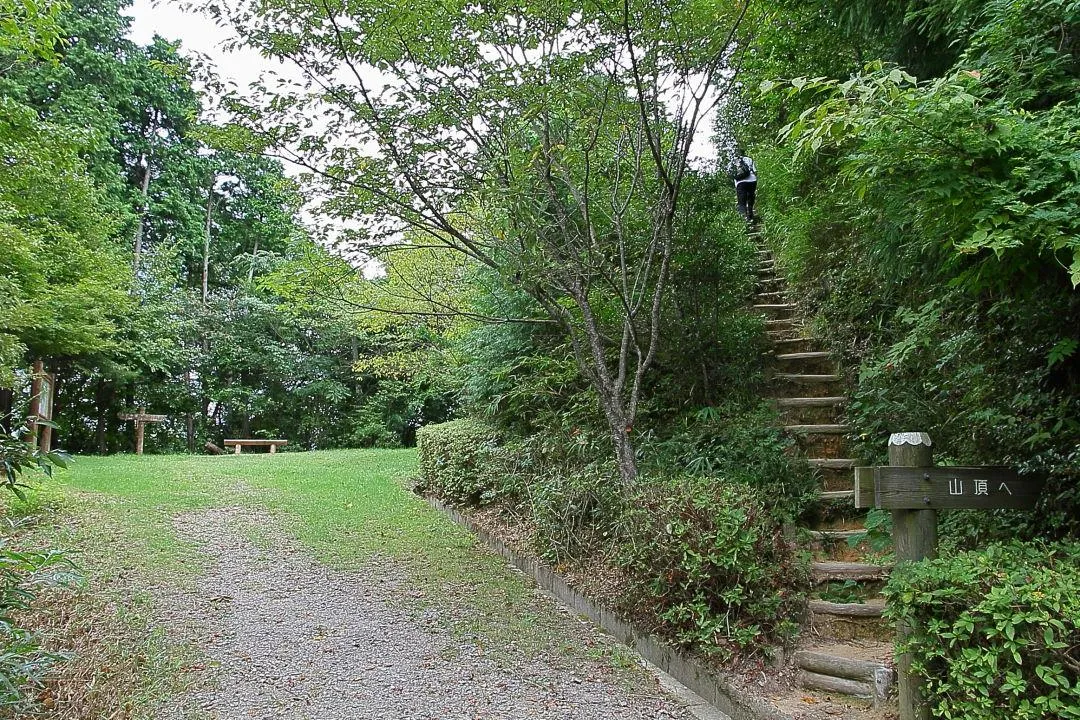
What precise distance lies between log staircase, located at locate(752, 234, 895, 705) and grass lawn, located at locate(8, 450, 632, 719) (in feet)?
3.57

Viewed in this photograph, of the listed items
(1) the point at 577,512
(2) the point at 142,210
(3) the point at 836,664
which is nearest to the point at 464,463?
(1) the point at 577,512

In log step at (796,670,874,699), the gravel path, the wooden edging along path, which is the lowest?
the gravel path

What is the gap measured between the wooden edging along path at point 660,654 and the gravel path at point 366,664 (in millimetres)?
117

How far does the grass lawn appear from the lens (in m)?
3.80

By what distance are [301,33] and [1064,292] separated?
4507 millimetres

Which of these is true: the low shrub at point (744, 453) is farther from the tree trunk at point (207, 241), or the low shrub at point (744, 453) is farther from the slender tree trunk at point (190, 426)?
the tree trunk at point (207, 241)

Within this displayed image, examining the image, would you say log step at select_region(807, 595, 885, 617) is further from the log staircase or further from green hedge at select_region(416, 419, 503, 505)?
green hedge at select_region(416, 419, 503, 505)

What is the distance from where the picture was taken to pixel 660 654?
3.42 metres

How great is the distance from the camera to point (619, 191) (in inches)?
209

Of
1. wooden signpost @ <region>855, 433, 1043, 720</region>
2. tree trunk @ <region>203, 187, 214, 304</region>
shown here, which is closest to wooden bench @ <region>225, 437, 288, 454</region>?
tree trunk @ <region>203, 187, 214, 304</region>

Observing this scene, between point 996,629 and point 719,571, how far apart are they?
55.4 inches

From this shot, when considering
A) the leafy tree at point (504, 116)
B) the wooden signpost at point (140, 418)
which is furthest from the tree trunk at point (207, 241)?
the leafy tree at point (504, 116)

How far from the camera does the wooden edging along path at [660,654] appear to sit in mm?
2855

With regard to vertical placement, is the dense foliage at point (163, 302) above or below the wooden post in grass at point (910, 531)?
above
